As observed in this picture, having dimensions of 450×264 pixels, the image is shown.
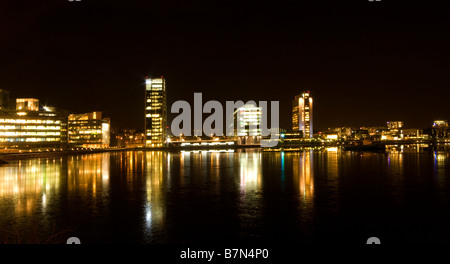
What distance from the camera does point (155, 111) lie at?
182375 mm

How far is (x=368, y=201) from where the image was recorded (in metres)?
17.2

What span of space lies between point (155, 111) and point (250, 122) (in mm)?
59198

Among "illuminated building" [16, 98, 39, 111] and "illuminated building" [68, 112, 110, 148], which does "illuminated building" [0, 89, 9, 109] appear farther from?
"illuminated building" [68, 112, 110, 148]

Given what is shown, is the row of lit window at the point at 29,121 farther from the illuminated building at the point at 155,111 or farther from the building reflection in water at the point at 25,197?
the building reflection in water at the point at 25,197

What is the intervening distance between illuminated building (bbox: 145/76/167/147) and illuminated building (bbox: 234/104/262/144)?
48060 mm

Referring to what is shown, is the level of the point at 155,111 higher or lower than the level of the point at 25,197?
higher

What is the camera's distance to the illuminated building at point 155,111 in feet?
593

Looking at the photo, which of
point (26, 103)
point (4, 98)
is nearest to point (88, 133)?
point (26, 103)

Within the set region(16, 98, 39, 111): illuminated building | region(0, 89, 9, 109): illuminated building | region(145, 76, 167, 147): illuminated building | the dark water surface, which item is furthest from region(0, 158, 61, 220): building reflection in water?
region(145, 76, 167, 147): illuminated building

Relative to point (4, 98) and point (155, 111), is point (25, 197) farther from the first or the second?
point (155, 111)
